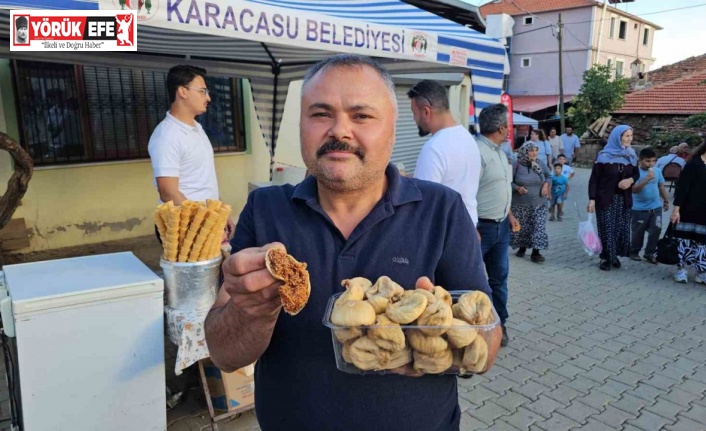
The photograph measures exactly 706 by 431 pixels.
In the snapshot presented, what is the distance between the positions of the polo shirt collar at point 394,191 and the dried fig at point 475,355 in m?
0.51

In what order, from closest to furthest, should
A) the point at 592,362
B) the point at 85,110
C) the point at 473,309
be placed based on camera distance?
the point at 473,309 → the point at 592,362 → the point at 85,110

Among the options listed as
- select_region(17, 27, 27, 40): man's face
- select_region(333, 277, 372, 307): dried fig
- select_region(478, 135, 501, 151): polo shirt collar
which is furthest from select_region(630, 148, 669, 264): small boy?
select_region(17, 27, 27, 40): man's face

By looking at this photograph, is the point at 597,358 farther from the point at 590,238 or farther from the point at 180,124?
the point at 180,124

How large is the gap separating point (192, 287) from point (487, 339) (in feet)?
6.16

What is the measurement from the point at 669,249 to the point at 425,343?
633 cm

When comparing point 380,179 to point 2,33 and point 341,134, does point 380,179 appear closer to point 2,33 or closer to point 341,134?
point 341,134

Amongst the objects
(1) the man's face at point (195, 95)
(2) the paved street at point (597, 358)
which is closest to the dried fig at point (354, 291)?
(2) the paved street at point (597, 358)

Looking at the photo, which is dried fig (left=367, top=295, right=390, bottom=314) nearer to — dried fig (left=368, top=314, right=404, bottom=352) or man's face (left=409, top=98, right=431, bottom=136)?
dried fig (left=368, top=314, right=404, bottom=352)

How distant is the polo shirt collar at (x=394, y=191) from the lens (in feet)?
4.75

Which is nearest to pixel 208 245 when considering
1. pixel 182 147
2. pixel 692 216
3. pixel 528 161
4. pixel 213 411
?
pixel 182 147

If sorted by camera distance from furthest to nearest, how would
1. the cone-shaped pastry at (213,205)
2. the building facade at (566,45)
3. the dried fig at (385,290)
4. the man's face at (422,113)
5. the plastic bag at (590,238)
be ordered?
the building facade at (566,45) < the plastic bag at (590,238) < the man's face at (422,113) < the cone-shaped pastry at (213,205) < the dried fig at (385,290)

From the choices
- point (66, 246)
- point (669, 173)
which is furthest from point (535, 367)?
point (669, 173)

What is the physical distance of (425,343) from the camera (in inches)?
40.6

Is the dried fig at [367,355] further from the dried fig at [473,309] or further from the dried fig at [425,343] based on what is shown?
the dried fig at [473,309]
